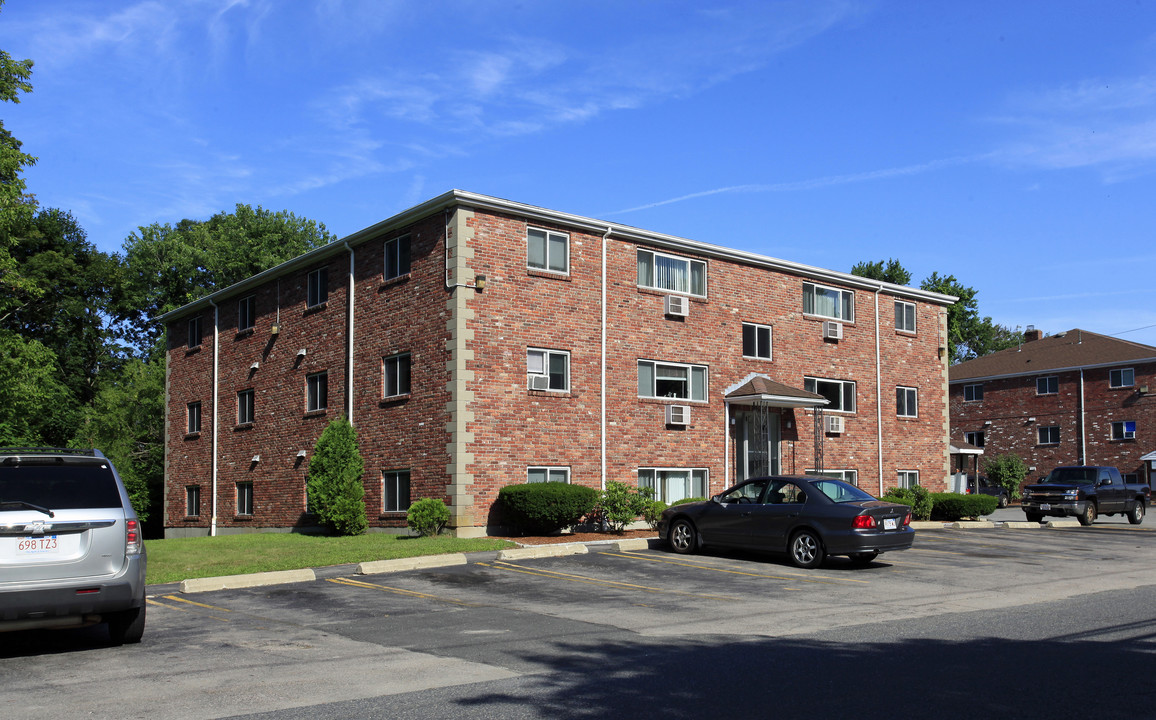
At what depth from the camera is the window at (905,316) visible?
32.0 metres

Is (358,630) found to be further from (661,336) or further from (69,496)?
(661,336)

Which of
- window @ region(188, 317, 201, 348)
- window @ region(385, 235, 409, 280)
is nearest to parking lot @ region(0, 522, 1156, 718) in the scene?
window @ region(385, 235, 409, 280)

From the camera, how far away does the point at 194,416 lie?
33.5 meters

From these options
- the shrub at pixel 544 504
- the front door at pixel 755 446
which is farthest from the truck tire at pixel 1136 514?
the shrub at pixel 544 504

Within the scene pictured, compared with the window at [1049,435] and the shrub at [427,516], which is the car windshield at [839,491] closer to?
the shrub at [427,516]

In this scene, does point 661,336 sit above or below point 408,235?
below

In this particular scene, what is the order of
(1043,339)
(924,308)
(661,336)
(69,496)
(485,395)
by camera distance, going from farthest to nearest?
1. (1043,339)
2. (924,308)
3. (661,336)
4. (485,395)
5. (69,496)

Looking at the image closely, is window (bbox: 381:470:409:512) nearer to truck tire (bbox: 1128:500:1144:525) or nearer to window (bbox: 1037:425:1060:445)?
truck tire (bbox: 1128:500:1144:525)

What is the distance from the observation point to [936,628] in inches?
388

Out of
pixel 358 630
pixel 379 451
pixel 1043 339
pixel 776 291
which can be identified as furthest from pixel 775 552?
pixel 1043 339

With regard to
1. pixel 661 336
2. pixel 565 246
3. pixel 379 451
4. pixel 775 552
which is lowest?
pixel 775 552

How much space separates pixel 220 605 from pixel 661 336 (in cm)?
1505

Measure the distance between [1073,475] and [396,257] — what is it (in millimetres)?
22966

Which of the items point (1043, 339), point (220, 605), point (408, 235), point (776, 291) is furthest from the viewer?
point (1043, 339)
